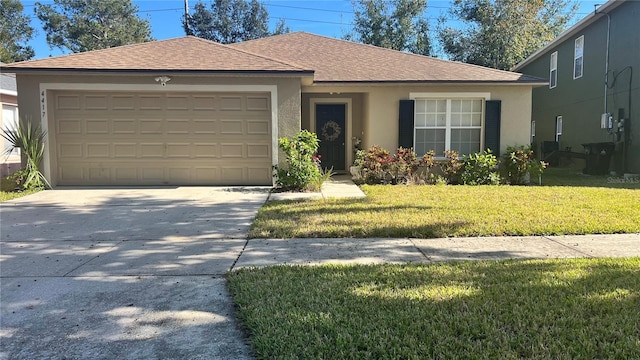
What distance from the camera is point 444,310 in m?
3.43

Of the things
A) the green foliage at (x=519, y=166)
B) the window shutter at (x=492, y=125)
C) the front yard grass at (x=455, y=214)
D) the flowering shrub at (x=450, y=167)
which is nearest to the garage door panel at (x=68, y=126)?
the front yard grass at (x=455, y=214)

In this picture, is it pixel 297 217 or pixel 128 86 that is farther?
pixel 128 86

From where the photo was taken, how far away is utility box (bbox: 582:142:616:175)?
45.6 feet

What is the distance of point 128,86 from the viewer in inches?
413

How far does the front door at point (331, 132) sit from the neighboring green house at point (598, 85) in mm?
8635

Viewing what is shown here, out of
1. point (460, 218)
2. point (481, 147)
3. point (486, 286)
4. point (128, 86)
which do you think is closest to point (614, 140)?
point (481, 147)

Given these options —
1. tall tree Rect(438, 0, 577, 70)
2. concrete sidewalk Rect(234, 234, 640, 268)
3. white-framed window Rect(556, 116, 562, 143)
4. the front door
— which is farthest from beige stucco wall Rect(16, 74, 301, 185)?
tall tree Rect(438, 0, 577, 70)

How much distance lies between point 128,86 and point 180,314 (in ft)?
27.6

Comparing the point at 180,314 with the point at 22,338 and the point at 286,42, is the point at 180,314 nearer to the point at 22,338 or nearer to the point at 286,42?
the point at 22,338

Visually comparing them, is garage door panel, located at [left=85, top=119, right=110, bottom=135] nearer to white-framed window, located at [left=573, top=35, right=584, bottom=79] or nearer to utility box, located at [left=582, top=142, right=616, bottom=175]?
utility box, located at [left=582, top=142, right=616, bottom=175]


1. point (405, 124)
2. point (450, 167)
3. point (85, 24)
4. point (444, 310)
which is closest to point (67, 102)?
point (405, 124)

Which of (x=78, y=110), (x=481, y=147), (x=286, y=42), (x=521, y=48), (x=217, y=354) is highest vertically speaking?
(x=521, y=48)

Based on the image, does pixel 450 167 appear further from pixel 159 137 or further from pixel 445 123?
pixel 159 137

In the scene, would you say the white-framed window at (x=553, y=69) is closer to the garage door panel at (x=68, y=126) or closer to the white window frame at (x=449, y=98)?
the white window frame at (x=449, y=98)
